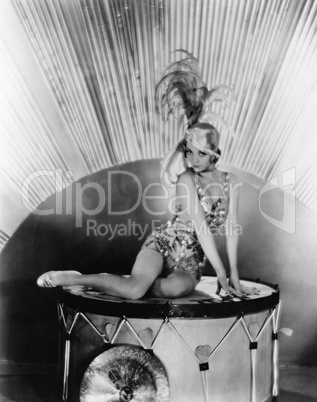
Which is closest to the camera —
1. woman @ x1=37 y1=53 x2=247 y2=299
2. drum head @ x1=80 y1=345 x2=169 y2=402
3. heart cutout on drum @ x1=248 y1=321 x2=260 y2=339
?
drum head @ x1=80 y1=345 x2=169 y2=402

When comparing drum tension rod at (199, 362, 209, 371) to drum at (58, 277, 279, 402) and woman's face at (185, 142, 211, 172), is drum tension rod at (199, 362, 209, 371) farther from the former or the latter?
woman's face at (185, 142, 211, 172)

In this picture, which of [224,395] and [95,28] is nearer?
[224,395]

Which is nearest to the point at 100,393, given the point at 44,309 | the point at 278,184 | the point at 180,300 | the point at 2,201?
the point at 180,300

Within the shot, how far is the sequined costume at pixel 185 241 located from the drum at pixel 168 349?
25cm

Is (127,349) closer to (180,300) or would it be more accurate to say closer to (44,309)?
(180,300)

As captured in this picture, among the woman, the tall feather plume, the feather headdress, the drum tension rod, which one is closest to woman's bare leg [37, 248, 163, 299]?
the woman

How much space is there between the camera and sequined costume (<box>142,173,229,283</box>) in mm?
2146

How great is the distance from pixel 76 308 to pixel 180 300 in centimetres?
41

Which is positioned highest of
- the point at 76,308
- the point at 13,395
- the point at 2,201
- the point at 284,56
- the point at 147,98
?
the point at 284,56

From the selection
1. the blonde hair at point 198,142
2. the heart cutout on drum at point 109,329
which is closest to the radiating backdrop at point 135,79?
the blonde hair at point 198,142

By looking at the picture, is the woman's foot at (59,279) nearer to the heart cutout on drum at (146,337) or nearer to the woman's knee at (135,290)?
the woman's knee at (135,290)

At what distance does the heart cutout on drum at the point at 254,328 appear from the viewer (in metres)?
1.92

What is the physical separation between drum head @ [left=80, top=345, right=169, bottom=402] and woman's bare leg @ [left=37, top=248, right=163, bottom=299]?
0.24 metres

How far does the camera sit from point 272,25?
224 cm
